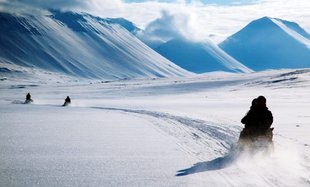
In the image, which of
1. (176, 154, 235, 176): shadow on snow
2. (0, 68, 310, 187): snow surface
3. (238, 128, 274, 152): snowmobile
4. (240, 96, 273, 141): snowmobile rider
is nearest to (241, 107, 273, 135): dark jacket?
(240, 96, 273, 141): snowmobile rider

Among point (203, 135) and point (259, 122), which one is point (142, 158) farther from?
point (203, 135)

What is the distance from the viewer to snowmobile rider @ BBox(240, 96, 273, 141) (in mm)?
12430

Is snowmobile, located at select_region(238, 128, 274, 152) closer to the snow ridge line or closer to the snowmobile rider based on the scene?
the snowmobile rider

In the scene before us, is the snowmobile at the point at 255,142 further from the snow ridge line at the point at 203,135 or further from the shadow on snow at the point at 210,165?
the snow ridge line at the point at 203,135

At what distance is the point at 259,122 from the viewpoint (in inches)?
490

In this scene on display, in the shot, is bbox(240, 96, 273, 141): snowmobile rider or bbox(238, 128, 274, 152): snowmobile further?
bbox(240, 96, 273, 141): snowmobile rider

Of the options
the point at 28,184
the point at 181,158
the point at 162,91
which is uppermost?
the point at 162,91

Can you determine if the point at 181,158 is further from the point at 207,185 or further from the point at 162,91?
the point at 162,91

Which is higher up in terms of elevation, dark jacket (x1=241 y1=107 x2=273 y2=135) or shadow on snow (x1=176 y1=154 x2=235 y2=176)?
dark jacket (x1=241 y1=107 x2=273 y2=135)

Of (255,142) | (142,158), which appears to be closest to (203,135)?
(255,142)

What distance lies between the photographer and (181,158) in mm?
11906

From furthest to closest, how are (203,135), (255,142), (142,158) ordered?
(203,135) → (255,142) → (142,158)

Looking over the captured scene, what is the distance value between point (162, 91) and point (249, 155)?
74444 millimetres

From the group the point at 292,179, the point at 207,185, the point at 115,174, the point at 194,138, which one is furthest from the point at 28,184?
the point at 194,138
